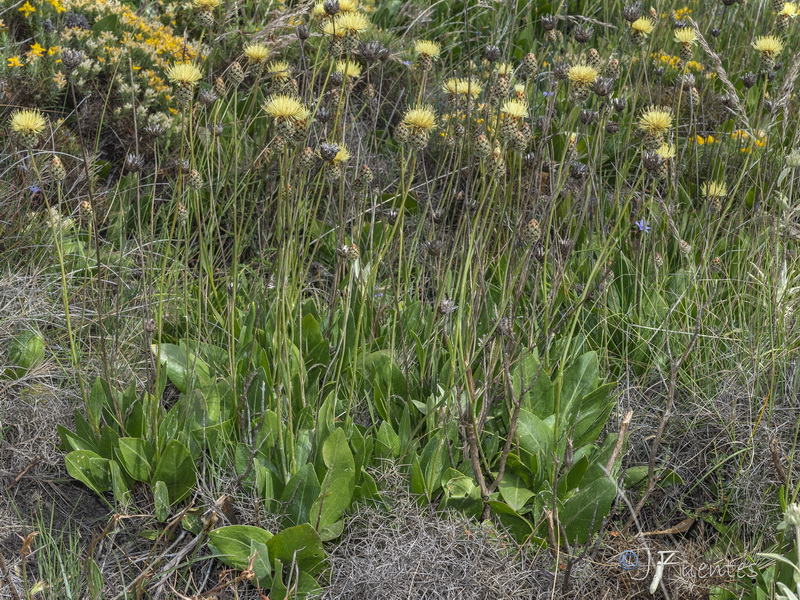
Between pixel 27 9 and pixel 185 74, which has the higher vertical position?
pixel 185 74

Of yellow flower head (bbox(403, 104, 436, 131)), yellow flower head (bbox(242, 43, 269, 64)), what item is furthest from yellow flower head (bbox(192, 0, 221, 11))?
yellow flower head (bbox(403, 104, 436, 131))

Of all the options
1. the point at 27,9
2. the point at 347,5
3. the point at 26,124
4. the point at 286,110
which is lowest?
the point at 27,9

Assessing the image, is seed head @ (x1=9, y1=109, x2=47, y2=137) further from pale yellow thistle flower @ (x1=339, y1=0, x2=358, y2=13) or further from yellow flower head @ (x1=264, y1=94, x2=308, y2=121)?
pale yellow thistle flower @ (x1=339, y1=0, x2=358, y2=13)

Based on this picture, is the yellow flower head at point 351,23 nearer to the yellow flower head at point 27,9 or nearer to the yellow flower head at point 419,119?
the yellow flower head at point 419,119

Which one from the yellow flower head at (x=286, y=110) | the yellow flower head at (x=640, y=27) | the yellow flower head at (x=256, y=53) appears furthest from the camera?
the yellow flower head at (x=640, y=27)

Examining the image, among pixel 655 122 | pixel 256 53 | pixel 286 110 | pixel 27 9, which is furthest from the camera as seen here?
pixel 27 9

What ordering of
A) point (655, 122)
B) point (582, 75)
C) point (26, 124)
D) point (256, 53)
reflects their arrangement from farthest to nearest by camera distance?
point (256, 53) < point (582, 75) < point (655, 122) < point (26, 124)

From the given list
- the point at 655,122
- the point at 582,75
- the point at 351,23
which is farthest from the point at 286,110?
the point at 655,122

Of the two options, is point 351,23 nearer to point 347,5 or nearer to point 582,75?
point 347,5

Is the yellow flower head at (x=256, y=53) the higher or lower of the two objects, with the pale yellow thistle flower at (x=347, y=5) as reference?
lower

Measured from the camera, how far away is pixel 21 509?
246 cm

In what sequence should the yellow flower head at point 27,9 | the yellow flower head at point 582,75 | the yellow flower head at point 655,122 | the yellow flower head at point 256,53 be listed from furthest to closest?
the yellow flower head at point 27,9 < the yellow flower head at point 256,53 < the yellow flower head at point 582,75 < the yellow flower head at point 655,122

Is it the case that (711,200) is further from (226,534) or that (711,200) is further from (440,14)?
(440,14)

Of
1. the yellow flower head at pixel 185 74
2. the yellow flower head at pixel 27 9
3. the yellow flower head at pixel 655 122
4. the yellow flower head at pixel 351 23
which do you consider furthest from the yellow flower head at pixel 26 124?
the yellow flower head at pixel 27 9
